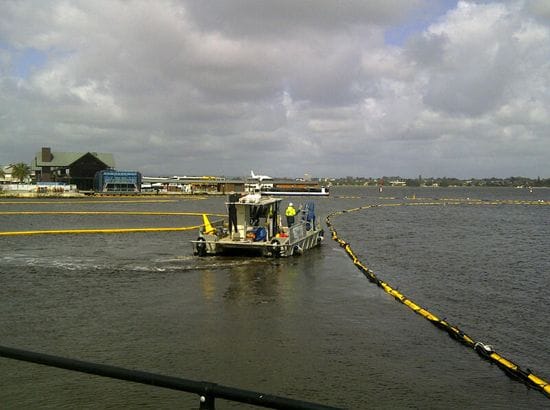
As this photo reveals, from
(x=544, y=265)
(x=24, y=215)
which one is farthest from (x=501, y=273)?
(x=24, y=215)

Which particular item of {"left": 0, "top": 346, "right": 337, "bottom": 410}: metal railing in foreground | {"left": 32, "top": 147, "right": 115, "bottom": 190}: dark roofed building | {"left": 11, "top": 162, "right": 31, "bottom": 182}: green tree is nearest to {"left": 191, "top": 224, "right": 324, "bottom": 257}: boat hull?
{"left": 0, "top": 346, "right": 337, "bottom": 410}: metal railing in foreground

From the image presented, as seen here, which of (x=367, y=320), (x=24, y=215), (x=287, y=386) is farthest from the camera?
(x=24, y=215)

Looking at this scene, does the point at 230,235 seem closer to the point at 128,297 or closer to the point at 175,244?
the point at 175,244

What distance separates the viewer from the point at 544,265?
106ft

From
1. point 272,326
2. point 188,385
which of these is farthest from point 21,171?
point 188,385

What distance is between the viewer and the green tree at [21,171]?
141 m

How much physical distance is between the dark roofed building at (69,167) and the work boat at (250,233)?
104 meters

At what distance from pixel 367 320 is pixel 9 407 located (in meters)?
11.1

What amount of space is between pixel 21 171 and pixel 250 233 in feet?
431

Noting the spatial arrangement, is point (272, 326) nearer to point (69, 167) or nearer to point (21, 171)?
point (69, 167)

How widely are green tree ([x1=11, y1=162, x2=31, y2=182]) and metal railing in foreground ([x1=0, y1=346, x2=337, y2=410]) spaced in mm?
154115

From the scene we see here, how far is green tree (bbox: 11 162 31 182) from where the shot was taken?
462ft

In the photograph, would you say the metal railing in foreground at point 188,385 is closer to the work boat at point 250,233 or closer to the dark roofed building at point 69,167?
the work boat at point 250,233

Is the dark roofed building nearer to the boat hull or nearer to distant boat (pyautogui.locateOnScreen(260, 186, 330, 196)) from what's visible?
distant boat (pyautogui.locateOnScreen(260, 186, 330, 196))
